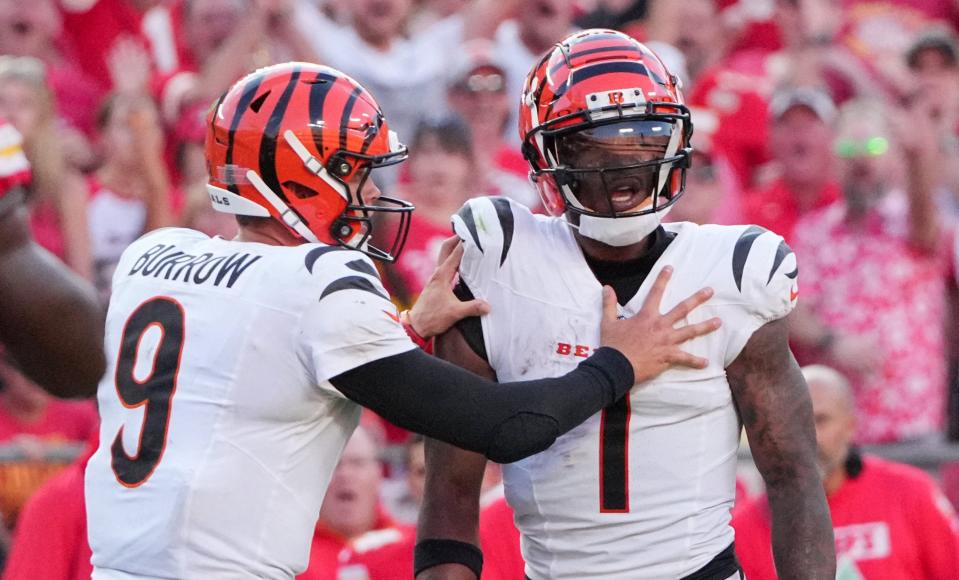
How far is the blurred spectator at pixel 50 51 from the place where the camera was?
24.2 ft

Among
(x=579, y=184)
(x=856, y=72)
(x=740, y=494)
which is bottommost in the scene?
(x=740, y=494)

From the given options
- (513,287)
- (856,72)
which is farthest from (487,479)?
(856,72)

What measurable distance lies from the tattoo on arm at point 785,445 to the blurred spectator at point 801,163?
3692mm

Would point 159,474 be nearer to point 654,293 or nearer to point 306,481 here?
point 306,481

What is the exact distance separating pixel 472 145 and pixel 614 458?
12.1 ft

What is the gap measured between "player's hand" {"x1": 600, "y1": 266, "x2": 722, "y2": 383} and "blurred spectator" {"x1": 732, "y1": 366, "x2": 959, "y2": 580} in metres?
2.04

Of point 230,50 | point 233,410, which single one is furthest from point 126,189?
point 233,410

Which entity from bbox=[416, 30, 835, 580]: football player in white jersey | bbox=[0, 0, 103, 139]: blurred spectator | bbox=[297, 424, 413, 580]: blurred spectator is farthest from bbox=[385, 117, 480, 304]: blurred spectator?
bbox=[416, 30, 835, 580]: football player in white jersey

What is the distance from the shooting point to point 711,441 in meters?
3.34

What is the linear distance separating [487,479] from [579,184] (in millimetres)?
2685

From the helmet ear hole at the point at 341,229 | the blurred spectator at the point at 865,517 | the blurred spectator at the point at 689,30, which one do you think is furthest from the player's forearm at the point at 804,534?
the blurred spectator at the point at 689,30

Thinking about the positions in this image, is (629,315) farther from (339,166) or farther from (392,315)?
(339,166)

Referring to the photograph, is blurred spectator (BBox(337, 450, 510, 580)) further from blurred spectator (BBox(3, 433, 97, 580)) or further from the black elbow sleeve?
the black elbow sleeve

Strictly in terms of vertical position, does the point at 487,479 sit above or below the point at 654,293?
below
